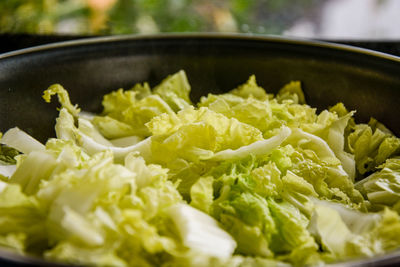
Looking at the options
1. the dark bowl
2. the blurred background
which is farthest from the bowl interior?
the blurred background

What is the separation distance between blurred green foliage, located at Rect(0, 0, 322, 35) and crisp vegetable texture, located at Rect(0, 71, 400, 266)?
1107mm

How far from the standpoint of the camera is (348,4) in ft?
9.59

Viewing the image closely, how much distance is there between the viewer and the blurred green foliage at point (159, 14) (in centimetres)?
226

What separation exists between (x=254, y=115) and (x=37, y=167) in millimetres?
509

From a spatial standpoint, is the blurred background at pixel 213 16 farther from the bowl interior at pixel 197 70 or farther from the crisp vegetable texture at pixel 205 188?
the crisp vegetable texture at pixel 205 188

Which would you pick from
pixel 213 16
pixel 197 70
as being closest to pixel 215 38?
pixel 197 70

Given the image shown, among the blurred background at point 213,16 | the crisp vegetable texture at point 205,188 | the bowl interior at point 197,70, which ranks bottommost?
the crisp vegetable texture at point 205,188

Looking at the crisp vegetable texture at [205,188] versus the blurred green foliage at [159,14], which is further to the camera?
the blurred green foliage at [159,14]

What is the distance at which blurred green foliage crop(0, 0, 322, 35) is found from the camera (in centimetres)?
226

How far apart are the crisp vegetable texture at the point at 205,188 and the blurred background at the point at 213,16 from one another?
1.03 metres

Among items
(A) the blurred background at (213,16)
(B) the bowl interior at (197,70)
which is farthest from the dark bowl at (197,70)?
(A) the blurred background at (213,16)

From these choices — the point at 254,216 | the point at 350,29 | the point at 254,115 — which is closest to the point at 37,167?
the point at 254,216

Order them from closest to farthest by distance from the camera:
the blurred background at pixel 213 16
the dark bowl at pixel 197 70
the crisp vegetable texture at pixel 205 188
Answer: the crisp vegetable texture at pixel 205 188 → the dark bowl at pixel 197 70 → the blurred background at pixel 213 16

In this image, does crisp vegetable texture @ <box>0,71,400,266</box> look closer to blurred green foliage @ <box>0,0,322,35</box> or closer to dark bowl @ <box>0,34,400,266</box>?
dark bowl @ <box>0,34,400,266</box>
